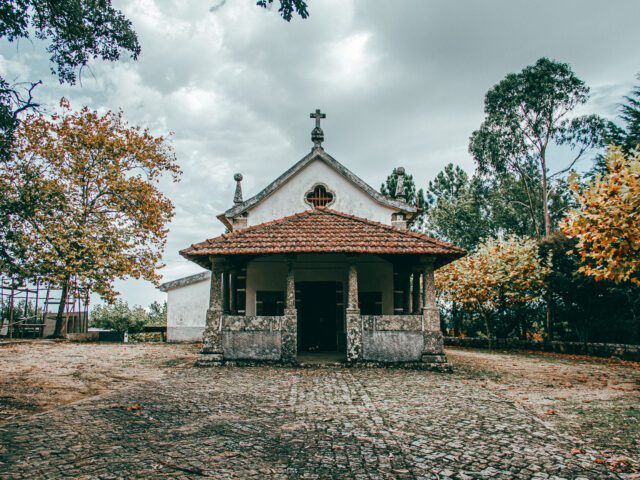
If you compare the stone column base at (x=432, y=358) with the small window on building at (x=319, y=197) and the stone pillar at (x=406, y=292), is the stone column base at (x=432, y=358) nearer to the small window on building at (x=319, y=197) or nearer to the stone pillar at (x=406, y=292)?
the stone pillar at (x=406, y=292)

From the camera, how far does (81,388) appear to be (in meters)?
8.82

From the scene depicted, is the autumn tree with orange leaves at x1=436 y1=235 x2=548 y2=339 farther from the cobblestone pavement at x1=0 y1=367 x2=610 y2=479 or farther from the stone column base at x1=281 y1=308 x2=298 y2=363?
the cobblestone pavement at x1=0 y1=367 x2=610 y2=479

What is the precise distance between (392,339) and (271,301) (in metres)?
5.10

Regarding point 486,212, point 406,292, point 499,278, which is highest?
point 486,212

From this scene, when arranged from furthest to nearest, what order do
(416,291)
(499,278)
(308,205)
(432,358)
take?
(499,278) < (308,205) < (416,291) < (432,358)

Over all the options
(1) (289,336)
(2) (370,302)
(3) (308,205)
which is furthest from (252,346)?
(3) (308,205)

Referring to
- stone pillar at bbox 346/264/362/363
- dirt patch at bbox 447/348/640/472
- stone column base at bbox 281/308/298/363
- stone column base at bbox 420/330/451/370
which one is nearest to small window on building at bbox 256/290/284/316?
stone column base at bbox 281/308/298/363

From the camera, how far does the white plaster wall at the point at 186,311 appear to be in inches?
873

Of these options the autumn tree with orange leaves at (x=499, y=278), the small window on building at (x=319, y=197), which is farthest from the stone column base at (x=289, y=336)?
the autumn tree with orange leaves at (x=499, y=278)

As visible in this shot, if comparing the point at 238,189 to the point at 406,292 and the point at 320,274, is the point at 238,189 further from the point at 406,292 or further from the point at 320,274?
the point at 406,292

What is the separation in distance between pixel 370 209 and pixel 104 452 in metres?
13.5

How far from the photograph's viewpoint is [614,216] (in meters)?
8.16

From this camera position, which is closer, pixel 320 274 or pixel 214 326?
pixel 214 326

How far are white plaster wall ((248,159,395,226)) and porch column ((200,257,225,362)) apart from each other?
5060 mm
